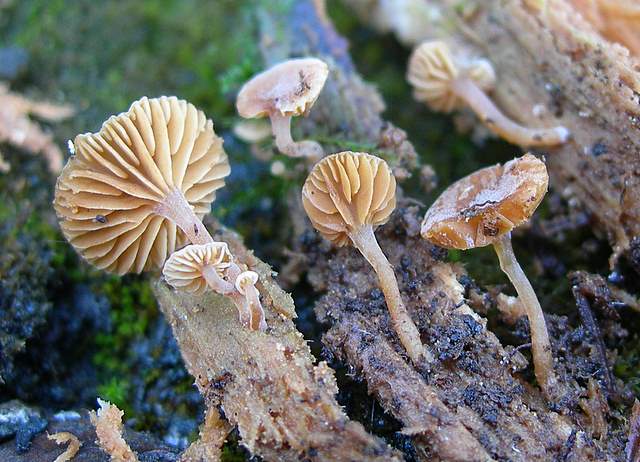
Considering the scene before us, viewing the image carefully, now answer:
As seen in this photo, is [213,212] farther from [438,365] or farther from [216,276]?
[438,365]

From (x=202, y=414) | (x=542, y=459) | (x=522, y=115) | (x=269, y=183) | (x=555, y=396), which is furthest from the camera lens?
(x=269, y=183)

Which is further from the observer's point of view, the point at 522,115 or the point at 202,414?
the point at 522,115

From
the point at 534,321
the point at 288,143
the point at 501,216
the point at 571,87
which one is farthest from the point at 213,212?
the point at 571,87

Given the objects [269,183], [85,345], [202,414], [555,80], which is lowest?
[85,345]

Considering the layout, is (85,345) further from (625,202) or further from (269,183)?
(625,202)

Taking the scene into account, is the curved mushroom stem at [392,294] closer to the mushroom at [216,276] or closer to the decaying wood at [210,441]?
the mushroom at [216,276]

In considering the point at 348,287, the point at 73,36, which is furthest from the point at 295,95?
the point at 73,36
